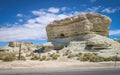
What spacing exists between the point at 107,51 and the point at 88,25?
14886 millimetres

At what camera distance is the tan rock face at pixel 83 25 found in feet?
183

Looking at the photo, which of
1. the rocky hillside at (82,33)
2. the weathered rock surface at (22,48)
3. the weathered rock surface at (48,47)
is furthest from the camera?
the weathered rock surface at (22,48)

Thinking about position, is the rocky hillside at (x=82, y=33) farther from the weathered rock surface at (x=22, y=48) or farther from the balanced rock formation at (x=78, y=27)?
the weathered rock surface at (x=22, y=48)

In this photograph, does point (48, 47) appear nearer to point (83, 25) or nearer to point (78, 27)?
point (78, 27)

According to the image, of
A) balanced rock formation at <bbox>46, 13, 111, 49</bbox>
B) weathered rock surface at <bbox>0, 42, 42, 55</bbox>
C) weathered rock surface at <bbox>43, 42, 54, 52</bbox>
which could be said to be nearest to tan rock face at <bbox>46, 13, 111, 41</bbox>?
balanced rock formation at <bbox>46, 13, 111, 49</bbox>

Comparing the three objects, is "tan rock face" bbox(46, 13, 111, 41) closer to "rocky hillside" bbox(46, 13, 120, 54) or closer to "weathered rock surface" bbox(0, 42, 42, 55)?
"rocky hillside" bbox(46, 13, 120, 54)

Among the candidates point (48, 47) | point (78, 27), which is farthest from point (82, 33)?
point (48, 47)

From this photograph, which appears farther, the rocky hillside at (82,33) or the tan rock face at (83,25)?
the tan rock face at (83,25)

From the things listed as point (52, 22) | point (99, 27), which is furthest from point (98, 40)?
point (52, 22)

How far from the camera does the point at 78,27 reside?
5803 cm

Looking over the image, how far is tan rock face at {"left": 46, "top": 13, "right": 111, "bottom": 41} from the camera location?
5582cm

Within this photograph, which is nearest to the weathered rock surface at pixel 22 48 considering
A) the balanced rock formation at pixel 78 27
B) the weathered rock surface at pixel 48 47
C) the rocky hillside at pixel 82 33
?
the weathered rock surface at pixel 48 47

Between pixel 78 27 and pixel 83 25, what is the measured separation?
2.52 metres

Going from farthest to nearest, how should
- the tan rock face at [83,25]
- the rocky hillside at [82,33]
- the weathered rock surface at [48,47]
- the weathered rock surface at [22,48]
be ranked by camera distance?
the weathered rock surface at [22,48] < the weathered rock surface at [48,47] < the tan rock face at [83,25] < the rocky hillside at [82,33]
